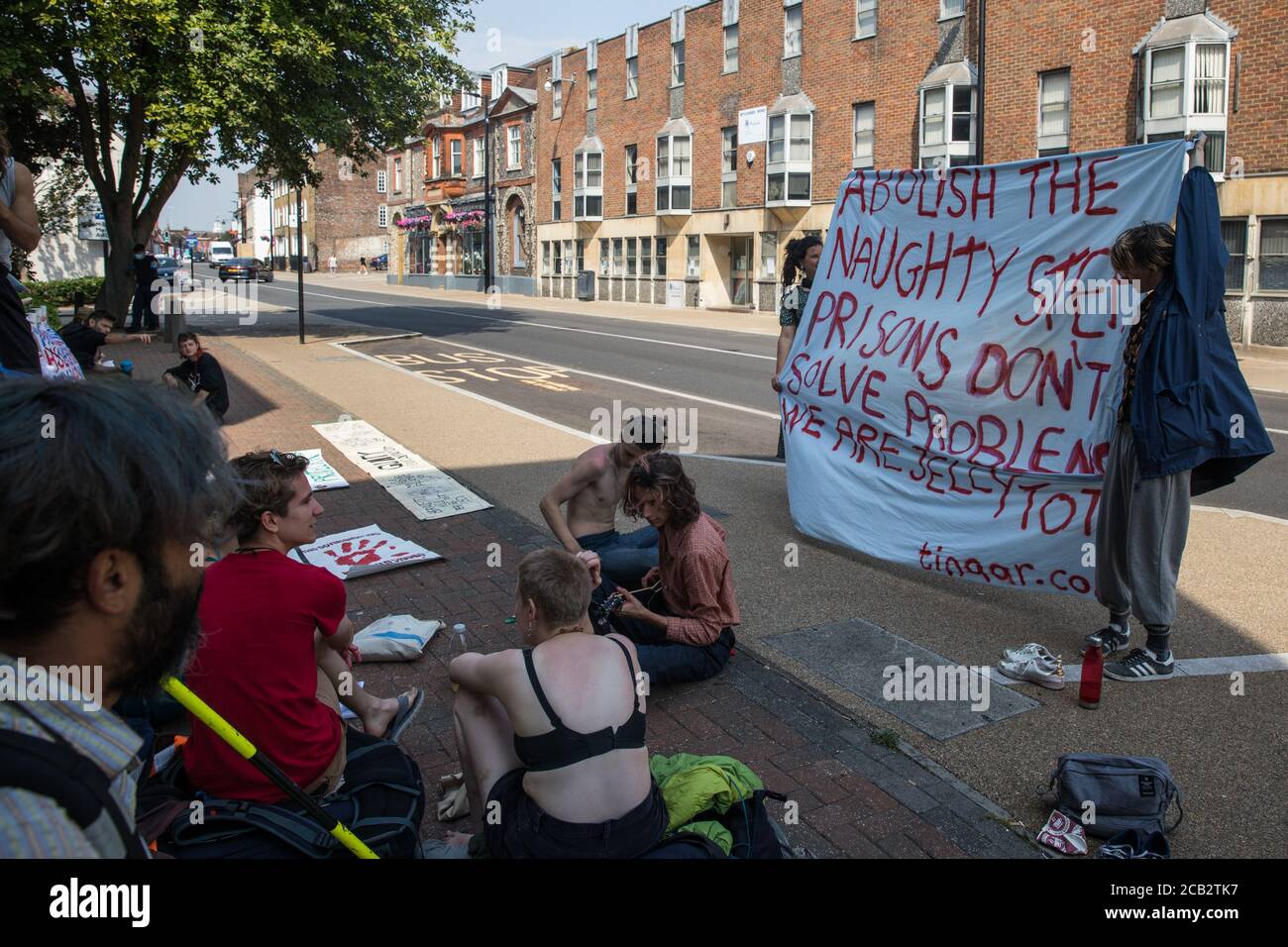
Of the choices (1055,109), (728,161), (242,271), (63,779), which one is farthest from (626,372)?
(242,271)

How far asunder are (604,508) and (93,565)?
4493 millimetres

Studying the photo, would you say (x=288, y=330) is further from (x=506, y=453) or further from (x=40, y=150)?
(x=506, y=453)

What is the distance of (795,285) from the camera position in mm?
8141

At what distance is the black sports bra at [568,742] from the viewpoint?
9.14 feet

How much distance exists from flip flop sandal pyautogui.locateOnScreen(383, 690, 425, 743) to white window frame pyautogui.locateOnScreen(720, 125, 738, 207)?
3503 cm

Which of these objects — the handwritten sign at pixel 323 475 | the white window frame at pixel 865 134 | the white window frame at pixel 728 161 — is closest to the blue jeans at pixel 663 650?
the handwritten sign at pixel 323 475

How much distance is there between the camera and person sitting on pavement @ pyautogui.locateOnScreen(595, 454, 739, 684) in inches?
178

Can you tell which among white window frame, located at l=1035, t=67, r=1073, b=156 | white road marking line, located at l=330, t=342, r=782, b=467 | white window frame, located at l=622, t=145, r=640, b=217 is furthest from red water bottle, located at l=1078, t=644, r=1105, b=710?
white window frame, located at l=622, t=145, r=640, b=217

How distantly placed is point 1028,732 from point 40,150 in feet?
85.3

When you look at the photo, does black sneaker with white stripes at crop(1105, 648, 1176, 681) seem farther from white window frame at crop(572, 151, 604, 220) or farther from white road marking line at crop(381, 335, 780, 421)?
white window frame at crop(572, 151, 604, 220)

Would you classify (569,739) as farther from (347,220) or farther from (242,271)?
(347,220)

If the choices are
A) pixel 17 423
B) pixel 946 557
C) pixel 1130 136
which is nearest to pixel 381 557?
pixel 946 557

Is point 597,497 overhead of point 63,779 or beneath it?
beneath
